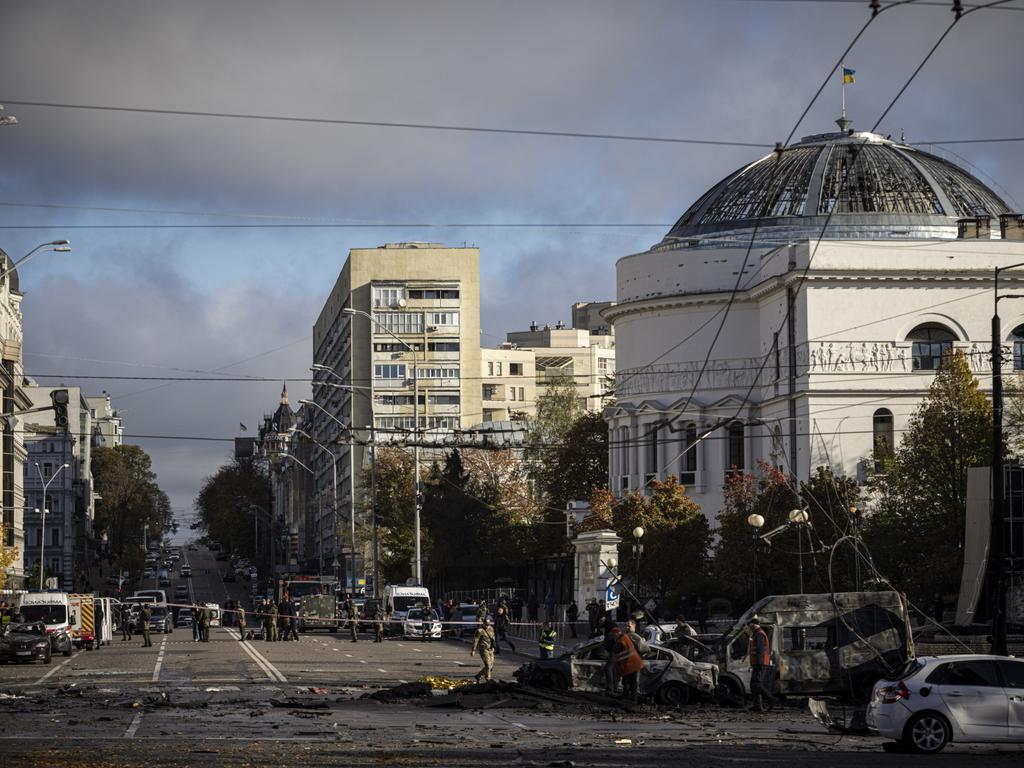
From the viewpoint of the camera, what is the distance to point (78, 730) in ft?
73.1

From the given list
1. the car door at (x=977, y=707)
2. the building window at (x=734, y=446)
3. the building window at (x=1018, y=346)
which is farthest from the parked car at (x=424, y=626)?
the car door at (x=977, y=707)

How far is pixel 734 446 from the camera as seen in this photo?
85.2m

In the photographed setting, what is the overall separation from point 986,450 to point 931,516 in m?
3.05

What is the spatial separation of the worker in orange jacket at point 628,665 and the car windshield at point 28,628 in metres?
22.6

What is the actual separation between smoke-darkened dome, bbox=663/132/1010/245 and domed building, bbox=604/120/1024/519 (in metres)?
0.09

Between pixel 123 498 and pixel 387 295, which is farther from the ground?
pixel 387 295

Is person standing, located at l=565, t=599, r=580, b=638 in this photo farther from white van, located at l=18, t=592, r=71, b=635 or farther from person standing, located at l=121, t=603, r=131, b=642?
person standing, located at l=121, t=603, r=131, b=642

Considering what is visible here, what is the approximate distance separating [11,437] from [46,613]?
137ft

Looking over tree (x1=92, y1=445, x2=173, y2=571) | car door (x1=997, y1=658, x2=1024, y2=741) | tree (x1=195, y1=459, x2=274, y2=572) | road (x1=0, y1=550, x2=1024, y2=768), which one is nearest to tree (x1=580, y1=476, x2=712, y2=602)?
road (x1=0, y1=550, x2=1024, y2=768)

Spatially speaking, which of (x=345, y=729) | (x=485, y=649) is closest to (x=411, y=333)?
(x=485, y=649)

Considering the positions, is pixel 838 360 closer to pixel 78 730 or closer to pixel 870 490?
pixel 870 490

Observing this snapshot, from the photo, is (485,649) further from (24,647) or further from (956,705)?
(24,647)

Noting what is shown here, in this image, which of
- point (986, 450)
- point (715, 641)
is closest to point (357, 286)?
point (986, 450)

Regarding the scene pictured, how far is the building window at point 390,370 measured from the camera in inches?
5103
